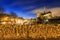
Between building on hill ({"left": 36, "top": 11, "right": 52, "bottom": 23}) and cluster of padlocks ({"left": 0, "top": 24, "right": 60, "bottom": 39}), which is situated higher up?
building on hill ({"left": 36, "top": 11, "right": 52, "bottom": 23})

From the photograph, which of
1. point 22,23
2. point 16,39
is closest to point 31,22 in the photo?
point 22,23

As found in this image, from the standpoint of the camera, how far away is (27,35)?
19.2 feet

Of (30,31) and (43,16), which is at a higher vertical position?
(43,16)

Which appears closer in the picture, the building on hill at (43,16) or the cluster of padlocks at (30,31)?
the cluster of padlocks at (30,31)

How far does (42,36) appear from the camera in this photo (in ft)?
19.5

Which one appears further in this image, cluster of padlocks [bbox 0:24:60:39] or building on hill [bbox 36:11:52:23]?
building on hill [bbox 36:11:52:23]

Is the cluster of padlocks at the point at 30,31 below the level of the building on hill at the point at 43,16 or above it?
below

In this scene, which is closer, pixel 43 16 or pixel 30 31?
pixel 30 31

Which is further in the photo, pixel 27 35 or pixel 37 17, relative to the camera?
pixel 37 17

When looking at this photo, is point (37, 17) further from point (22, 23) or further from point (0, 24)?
point (0, 24)

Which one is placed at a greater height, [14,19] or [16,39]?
[14,19]

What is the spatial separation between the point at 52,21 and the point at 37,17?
491 mm

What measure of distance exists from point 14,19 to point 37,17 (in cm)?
74

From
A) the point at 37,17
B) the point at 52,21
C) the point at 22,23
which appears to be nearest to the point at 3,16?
the point at 22,23
